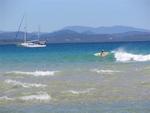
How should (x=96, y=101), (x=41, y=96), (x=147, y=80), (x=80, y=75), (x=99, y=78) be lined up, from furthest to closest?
(x=80, y=75) < (x=99, y=78) < (x=147, y=80) < (x=41, y=96) < (x=96, y=101)

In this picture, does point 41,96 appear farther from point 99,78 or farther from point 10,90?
point 99,78

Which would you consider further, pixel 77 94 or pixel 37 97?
pixel 77 94

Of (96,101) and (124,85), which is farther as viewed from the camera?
(124,85)

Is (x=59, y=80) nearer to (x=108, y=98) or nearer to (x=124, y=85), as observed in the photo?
(x=124, y=85)

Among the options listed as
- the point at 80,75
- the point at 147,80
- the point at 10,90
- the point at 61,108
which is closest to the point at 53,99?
the point at 61,108

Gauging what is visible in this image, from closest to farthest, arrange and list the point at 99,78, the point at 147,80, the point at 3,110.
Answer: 1. the point at 3,110
2. the point at 147,80
3. the point at 99,78

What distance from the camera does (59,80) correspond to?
98.3ft

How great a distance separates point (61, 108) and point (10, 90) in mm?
6554

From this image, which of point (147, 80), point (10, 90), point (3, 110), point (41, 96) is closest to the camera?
point (3, 110)

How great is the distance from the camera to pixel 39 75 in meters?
34.0

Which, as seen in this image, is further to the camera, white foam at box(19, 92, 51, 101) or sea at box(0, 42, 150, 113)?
white foam at box(19, 92, 51, 101)

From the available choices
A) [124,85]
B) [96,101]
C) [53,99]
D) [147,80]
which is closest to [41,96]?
[53,99]

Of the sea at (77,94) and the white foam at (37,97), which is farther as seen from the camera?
the white foam at (37,97)

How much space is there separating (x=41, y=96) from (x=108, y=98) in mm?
2971
